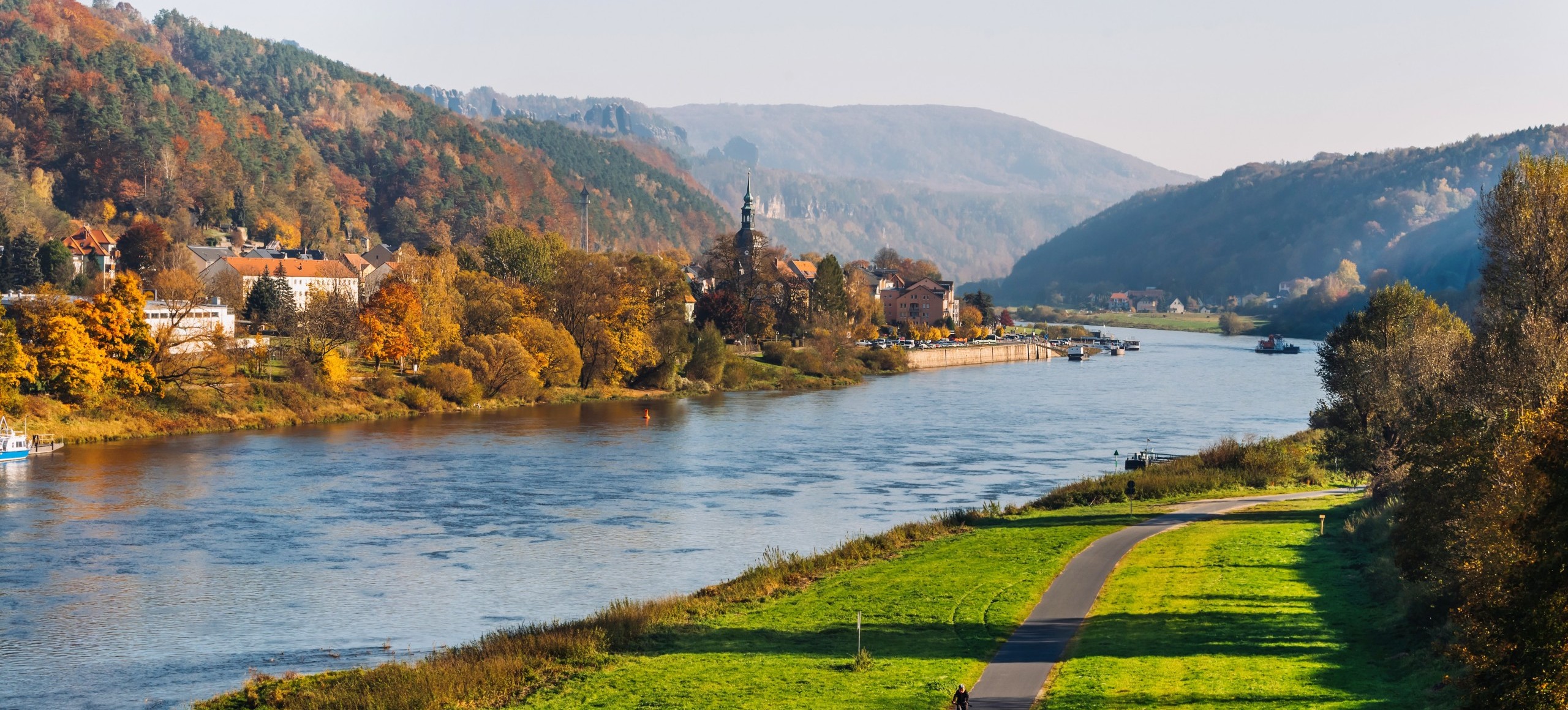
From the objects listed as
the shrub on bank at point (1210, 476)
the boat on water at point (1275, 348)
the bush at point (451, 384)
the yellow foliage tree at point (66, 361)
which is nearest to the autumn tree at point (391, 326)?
the bush at point (451, 384)

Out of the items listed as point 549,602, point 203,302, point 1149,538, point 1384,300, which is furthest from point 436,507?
point 203,302

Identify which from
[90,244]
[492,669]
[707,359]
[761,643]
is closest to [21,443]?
[492,669]

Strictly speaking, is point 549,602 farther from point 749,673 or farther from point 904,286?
point 904,286

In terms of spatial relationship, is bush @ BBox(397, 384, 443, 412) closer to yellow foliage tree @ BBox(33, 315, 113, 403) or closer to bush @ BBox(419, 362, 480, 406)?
bush @ BBox(419, 362, 480, 406)

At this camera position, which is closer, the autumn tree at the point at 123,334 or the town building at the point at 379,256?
the autumn tree at the point at 123,334

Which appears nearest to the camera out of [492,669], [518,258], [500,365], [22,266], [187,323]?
[492,669]

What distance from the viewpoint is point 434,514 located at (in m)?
41.4

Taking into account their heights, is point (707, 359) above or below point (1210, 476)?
above

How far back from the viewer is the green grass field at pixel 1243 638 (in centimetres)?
1955

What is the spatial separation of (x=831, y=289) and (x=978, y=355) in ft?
81.2

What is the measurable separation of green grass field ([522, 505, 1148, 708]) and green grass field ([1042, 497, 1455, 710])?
71.5 inches

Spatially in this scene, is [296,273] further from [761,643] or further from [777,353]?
[761,643]

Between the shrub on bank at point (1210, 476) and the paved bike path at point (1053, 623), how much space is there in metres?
4.40

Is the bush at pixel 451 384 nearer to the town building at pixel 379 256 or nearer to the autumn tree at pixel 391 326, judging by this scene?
the autumn tree at pixel 391 326
